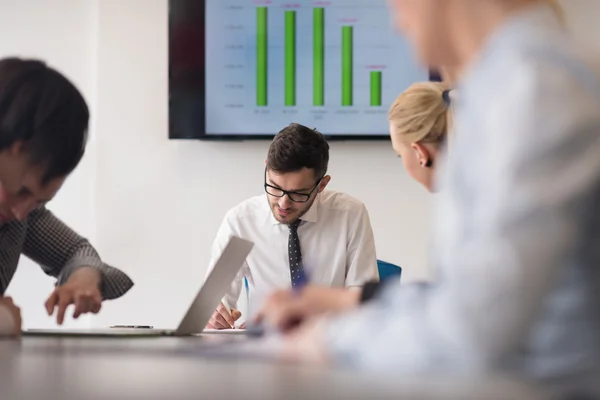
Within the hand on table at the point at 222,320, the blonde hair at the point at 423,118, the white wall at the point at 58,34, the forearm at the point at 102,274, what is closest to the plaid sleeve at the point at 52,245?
the forearm at the point at 102,274

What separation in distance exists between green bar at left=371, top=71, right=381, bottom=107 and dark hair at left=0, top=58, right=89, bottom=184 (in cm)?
261

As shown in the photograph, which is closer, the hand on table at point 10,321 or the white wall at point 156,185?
the hand on table at point 10,321

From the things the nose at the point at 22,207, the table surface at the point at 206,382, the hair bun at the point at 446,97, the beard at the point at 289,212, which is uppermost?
the hair bun at the point at 446,97

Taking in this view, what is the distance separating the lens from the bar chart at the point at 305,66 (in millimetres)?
3951

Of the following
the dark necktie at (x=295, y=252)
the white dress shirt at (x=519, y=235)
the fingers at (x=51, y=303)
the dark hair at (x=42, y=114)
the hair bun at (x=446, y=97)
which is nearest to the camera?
the white dress shirt at (x=519, y=235)

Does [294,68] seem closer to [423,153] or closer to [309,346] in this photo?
[423,153]

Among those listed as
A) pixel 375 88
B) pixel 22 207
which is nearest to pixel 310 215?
pixel 375 88

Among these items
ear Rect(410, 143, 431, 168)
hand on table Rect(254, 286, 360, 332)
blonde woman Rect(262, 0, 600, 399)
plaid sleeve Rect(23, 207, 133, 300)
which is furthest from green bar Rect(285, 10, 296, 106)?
blonde woman Rect(262, 0, 600, 399)

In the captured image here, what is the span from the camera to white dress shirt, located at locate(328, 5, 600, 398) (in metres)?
0.63

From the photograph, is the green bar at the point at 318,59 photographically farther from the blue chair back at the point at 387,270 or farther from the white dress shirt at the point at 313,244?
the blue chair back at the point at 387,270

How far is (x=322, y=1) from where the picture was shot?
3967 millimetres

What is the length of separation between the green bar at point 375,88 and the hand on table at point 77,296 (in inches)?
95.8

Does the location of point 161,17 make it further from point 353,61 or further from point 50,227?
point 50,227

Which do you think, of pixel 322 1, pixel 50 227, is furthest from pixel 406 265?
pixel 50 227
